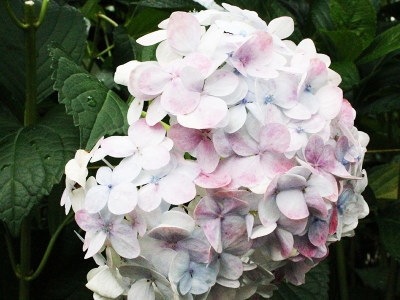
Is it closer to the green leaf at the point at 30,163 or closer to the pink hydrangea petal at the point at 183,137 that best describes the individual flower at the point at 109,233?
the pink hydrangea petal at the point at 183,137

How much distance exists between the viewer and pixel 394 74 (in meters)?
0.97

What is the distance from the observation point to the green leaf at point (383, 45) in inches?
33.4

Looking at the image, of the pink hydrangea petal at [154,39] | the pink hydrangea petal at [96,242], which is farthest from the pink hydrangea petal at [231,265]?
the pink hydrangea petal at [154,39]

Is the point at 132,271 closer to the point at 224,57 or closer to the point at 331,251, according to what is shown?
the point at 224,57

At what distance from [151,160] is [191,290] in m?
0.11

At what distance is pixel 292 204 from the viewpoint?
485 mm

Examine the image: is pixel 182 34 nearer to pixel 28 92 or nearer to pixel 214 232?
pixel 214 232

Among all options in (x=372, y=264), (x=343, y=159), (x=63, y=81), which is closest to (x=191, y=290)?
(x=343, y=159)

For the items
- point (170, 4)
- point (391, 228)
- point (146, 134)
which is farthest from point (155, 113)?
point (391, 228)

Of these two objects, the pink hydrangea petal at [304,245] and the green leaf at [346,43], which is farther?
the green leaf at [346,43]

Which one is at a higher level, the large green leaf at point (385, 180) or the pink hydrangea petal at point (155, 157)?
the pink hydrangea petal at point (155, 157)

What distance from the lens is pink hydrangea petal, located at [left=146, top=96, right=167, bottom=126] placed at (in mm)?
507

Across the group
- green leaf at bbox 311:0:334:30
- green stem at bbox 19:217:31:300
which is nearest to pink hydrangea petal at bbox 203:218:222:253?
green stem at bbox 19:217:31:300

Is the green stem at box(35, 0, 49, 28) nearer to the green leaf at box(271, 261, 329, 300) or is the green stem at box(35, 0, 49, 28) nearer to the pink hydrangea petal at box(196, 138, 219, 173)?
the pink hydrangea petal at box(196, 138, 219, 173)
